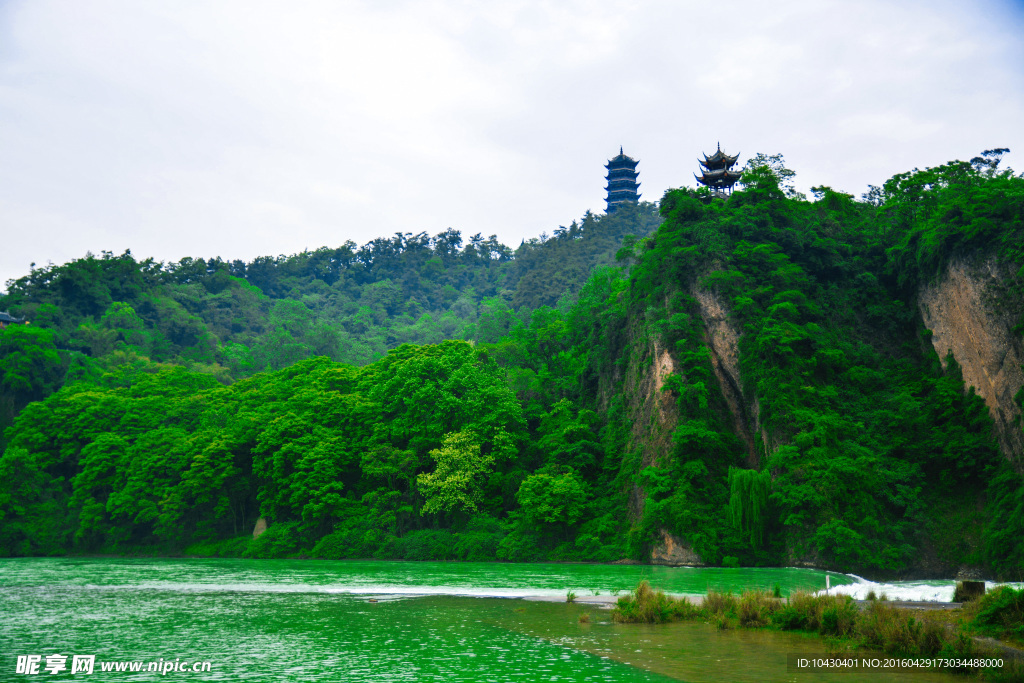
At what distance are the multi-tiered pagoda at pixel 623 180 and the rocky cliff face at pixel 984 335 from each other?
245 ft

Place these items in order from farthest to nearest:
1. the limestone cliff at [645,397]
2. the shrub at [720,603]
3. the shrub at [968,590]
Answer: the limestone cliff at [645,397] < the shrub at [968,590] < the shrub at [720,603]

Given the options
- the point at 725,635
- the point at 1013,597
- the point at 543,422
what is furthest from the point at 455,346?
the point at 1013,597

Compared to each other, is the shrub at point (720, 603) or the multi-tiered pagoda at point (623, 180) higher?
the multi-tiered pagoda at point (623, 180)

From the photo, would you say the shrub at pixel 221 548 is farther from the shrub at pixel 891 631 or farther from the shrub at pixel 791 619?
the shrub at pixel 891 631

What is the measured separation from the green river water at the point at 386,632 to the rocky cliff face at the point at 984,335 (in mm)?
12318

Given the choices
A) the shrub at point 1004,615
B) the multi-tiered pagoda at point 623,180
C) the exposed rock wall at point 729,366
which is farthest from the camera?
the multi-tiered pagoda at point 623,180

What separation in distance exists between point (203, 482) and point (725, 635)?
4265cm

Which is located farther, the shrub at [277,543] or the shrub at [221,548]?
the shrub at [221,548]

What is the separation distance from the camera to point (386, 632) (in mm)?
18812

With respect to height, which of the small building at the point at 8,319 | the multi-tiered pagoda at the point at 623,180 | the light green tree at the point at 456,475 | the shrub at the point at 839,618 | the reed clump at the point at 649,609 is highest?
the multi-tiered pagoda at the point at 623,180

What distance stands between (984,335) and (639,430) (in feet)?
60.5

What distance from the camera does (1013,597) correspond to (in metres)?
14.7

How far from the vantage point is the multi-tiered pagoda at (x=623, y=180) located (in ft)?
382

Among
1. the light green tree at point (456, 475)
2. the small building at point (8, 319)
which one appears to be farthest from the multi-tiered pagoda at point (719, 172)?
the small building at point (8, 319)
